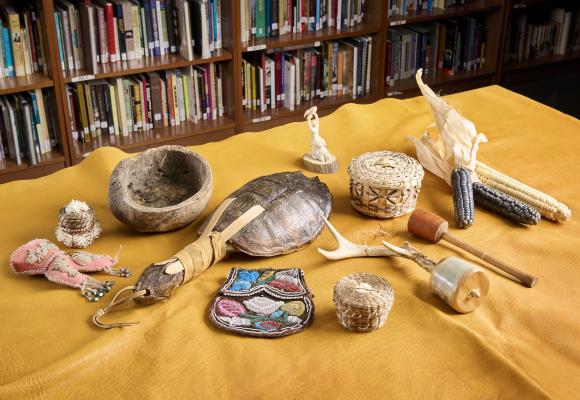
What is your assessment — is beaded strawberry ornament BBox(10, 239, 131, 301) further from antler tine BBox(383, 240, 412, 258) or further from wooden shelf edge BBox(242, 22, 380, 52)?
wooden shelf edge BBox(242, 22, 380, 52)

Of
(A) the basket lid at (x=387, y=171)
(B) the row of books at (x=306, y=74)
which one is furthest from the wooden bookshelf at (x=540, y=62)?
(A) the basket lid at (x=387, y=171)

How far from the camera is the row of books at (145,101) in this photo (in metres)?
3.25

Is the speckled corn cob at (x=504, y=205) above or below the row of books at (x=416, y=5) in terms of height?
below

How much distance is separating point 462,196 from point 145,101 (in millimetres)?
1875

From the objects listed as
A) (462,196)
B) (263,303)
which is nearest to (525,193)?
(462,196)

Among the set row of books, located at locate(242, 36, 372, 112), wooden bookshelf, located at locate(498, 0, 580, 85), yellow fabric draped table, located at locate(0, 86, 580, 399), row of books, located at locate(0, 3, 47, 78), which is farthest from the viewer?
wooden bookshelf, located at locate(498, 0, 580, 85)

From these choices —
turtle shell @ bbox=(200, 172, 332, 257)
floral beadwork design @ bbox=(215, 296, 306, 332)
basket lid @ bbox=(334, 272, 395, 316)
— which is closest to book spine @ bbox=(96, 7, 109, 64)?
turtle shell @ bbox=(200, 172, 332, 257)

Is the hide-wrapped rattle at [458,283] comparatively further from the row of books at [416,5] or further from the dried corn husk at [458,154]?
the row of books at [416,5]

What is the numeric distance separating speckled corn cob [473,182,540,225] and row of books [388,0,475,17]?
205 cm

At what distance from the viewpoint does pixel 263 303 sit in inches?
62.9

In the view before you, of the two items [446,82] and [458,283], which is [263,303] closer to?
[458,283]

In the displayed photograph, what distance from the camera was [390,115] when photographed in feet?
8.16

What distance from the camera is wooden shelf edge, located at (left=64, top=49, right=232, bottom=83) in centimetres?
314

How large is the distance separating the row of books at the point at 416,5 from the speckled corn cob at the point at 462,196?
6.70 ft
